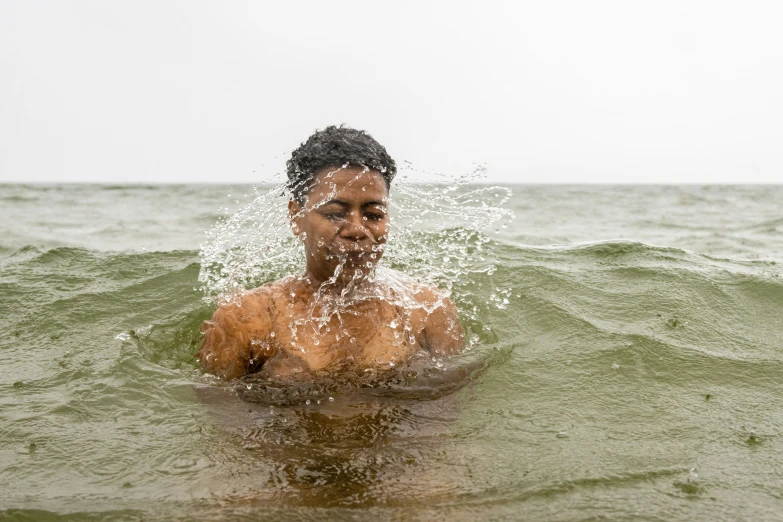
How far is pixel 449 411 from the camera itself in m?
3.34

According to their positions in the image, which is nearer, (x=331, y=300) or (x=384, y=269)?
(x=331, y=300)

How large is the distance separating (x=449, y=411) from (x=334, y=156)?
142 cm

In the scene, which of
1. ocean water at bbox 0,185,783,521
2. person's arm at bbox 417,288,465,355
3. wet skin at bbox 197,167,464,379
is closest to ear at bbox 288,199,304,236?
wet skin at bbox 197,167,464,379

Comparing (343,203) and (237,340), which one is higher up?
(343,203)

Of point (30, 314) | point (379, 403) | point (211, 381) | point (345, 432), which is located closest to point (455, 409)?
point (379, 403)

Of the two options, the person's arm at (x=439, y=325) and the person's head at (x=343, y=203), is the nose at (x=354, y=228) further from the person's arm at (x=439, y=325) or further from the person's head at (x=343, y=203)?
the person's arm at (x=439, y=325)

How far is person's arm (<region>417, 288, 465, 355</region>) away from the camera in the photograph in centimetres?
404

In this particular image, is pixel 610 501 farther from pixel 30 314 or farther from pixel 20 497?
pixel 30 314

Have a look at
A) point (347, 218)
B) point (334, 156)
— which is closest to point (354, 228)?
point (347, 218)

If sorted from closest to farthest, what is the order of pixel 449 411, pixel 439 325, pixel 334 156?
pixel 449 411, pixel 334 156, pixel 439 325

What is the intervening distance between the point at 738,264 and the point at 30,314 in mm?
6172

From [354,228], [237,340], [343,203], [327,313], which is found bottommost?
[237,340]

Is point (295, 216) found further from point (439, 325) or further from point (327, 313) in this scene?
point (439, 325)

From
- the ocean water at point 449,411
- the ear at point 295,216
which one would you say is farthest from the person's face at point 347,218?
the ocean water at point 449,411
